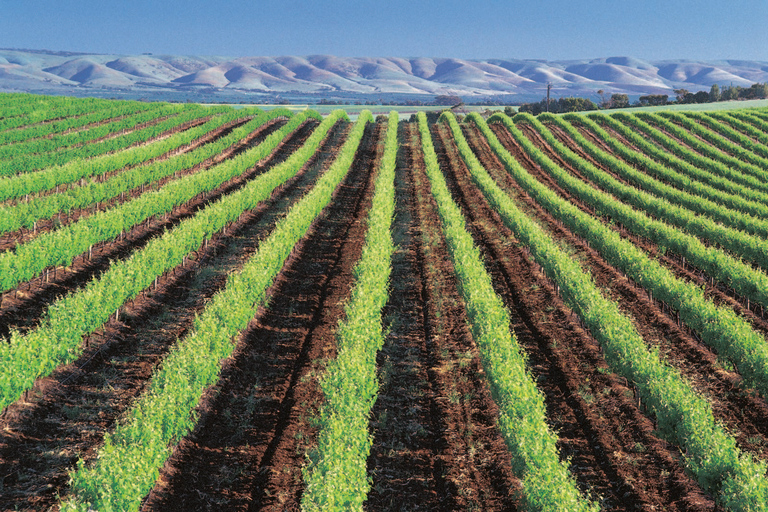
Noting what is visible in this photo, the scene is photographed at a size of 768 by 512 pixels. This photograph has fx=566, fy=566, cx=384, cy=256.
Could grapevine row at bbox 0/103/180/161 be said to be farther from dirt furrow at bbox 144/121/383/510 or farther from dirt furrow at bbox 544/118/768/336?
dirt furrow at bbox 544/118/768/336

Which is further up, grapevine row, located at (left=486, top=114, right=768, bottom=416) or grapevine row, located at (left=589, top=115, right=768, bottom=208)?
grapevine row, located at (left=589, top=115, right=768, bottom=208)

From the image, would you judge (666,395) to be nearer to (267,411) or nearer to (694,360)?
(694,360)

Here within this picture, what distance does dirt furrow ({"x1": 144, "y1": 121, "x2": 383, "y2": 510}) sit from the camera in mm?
11454

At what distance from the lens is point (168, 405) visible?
11.8 metres

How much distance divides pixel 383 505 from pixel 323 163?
3940 cm

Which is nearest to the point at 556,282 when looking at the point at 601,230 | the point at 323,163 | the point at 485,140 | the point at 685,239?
the point at 601,230

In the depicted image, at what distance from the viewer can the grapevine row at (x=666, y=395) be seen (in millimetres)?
10398

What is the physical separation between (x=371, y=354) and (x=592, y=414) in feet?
19.1

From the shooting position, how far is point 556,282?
21.9 metres

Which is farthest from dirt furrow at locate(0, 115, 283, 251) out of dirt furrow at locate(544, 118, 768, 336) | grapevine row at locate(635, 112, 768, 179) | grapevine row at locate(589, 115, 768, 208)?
grapevine row at locate(635, 112, 768, 179)

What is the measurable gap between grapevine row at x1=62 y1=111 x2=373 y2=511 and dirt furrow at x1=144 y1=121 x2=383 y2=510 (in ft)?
1.86

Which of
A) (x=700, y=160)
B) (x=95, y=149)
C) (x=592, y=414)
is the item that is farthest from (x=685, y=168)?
(x=95, y=149)

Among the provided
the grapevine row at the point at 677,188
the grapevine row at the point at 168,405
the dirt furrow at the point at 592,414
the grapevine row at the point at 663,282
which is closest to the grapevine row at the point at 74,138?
the grapevine row at the point at 168,405

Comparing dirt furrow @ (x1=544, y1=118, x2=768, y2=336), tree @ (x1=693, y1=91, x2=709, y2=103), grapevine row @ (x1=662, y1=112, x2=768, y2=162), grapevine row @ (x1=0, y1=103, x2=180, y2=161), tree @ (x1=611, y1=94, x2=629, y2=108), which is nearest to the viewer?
dirt furrow @ (x1=544, y1=118, x2=768, y2=336)
